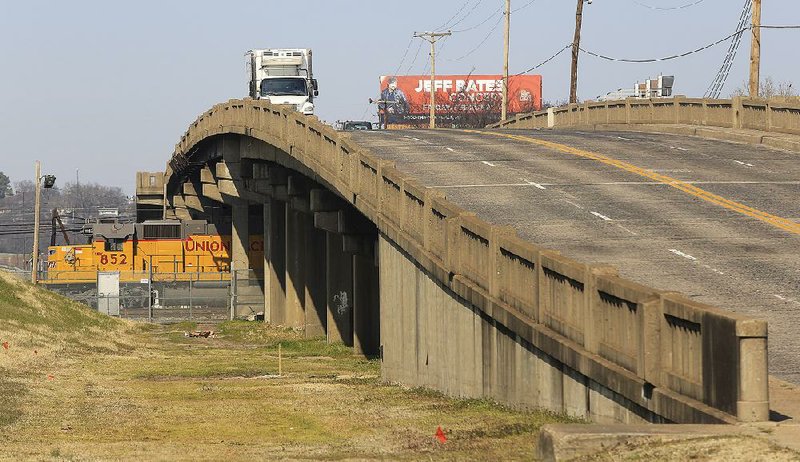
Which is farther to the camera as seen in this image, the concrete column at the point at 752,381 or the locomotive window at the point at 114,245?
the locomotive window at the point at 114,245

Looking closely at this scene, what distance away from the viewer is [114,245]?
85.9 m

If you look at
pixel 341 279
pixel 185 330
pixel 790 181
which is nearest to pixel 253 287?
pixel 185 330

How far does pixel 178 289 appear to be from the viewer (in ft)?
252

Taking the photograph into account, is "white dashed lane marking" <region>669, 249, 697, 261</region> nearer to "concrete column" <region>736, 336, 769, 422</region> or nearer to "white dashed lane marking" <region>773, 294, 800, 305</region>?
"white dashed lane marking" <region>773, 294, 800, 305</region>

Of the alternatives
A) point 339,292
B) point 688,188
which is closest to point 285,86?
point 339,292

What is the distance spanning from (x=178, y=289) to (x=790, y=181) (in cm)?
4759

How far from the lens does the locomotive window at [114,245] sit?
8559cm

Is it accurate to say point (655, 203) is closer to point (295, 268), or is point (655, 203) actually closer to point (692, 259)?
point (692, 259)

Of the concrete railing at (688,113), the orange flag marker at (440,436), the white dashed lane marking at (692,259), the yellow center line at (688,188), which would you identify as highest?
the concrete railing at (688,113)

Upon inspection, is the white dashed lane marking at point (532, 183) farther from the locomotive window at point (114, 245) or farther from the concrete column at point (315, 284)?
the locomotive window at point (114, 245)

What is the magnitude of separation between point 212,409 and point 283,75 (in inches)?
1874

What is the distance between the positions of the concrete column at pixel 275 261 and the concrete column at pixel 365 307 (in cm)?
1983

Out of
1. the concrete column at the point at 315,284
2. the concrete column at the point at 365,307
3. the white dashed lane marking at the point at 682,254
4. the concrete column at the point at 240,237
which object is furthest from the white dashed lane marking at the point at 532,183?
the concrete column at the point at 240,237

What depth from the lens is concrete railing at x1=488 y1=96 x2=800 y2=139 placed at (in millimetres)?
46875
